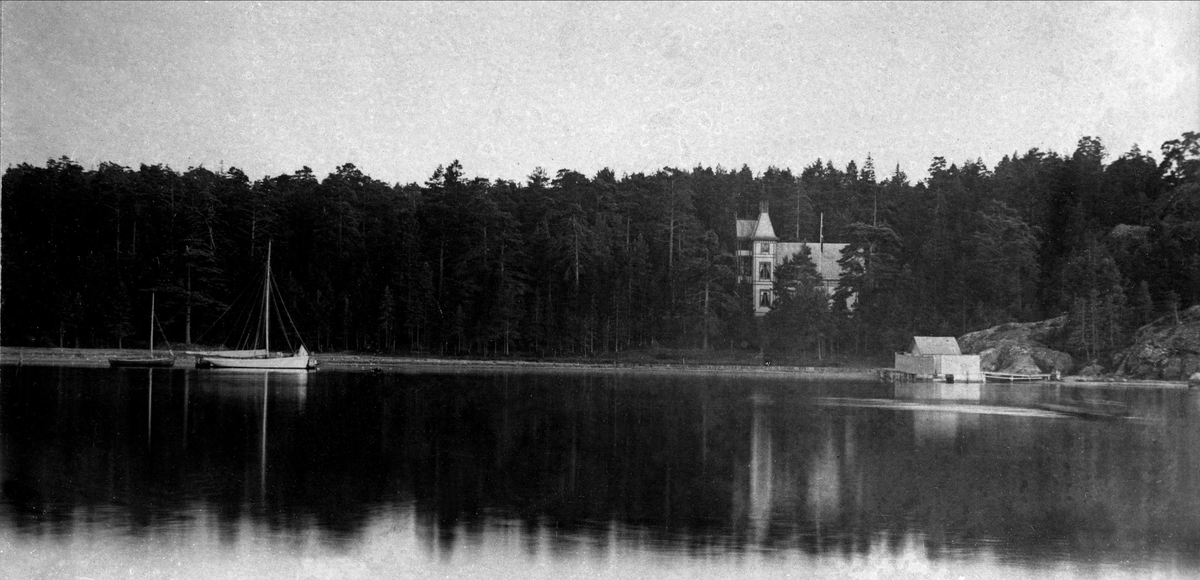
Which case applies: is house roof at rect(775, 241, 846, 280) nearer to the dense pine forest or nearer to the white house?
the white house

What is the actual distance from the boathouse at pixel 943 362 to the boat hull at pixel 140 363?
51.1 m

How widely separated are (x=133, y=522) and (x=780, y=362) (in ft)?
217

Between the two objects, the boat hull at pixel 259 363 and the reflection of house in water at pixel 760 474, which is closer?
the reflection of house in water at pixel 760 474

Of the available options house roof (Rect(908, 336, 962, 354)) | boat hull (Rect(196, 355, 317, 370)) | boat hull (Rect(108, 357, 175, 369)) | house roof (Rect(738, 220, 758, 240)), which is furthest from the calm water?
house roof (Rect(738, 220, 758, 240))

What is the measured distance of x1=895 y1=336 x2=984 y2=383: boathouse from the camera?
69.9 meters

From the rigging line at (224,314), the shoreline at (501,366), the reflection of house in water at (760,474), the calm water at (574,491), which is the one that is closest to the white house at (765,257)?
the shoreline at (501,366)

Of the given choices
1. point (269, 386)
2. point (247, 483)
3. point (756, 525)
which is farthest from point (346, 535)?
point (269, 386)

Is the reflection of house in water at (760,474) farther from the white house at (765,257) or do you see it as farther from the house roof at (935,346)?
the white house at (765,257)

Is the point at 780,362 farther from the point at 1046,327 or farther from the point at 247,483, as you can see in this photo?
the point at 247,483

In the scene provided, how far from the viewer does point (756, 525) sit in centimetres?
1909

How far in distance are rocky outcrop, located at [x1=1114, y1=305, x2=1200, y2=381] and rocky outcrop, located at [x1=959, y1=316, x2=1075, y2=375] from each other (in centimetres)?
422

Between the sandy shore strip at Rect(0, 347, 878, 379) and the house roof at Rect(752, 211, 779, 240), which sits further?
the house roof at Rect(752, 211, 779, 240)

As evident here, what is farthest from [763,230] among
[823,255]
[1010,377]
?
[1010,377]

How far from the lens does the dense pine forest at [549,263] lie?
74.6 metres
